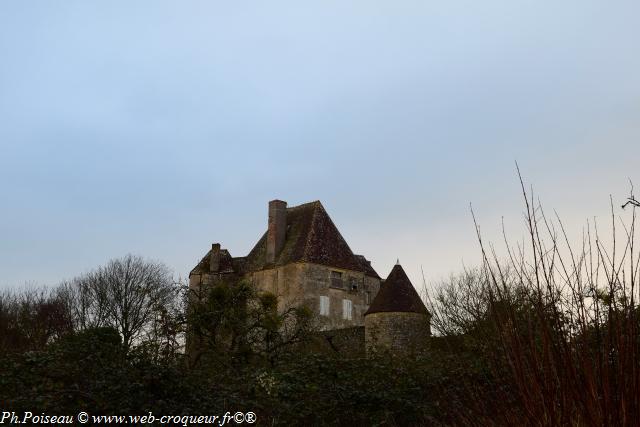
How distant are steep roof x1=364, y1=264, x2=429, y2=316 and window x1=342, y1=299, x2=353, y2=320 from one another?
27.4 feet

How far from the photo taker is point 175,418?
9.03 metres

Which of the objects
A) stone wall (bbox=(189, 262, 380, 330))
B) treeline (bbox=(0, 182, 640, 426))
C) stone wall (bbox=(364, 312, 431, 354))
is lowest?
treeline (bbox=(0, 182, 640, 426))

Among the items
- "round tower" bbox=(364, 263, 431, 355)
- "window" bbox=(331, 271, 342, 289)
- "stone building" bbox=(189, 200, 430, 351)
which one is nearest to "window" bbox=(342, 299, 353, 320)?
"stone building" bbox=(189, 200, 430, 351)

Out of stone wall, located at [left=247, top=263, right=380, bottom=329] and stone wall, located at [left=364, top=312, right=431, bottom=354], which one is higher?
stone wall, located at [left=247, top=263, right=380, bottom=329]

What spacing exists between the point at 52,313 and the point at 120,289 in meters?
4.82

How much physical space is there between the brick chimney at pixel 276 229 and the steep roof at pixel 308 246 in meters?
0.29

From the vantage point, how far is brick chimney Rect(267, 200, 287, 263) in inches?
1448

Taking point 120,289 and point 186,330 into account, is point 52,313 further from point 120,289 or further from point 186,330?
point 186,330

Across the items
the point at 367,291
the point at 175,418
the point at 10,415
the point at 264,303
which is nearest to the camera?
the point at 10,415

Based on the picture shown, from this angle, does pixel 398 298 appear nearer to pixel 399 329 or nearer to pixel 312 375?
pixel 399 329

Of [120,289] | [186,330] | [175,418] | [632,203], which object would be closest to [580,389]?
[632,203]

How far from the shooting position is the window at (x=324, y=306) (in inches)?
1375

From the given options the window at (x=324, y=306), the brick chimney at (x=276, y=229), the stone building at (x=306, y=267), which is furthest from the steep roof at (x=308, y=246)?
the window at (x=324, y=306)

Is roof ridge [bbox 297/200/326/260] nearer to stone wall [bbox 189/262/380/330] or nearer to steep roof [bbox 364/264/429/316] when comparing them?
stone wall [bbox 189/262/380/330]
